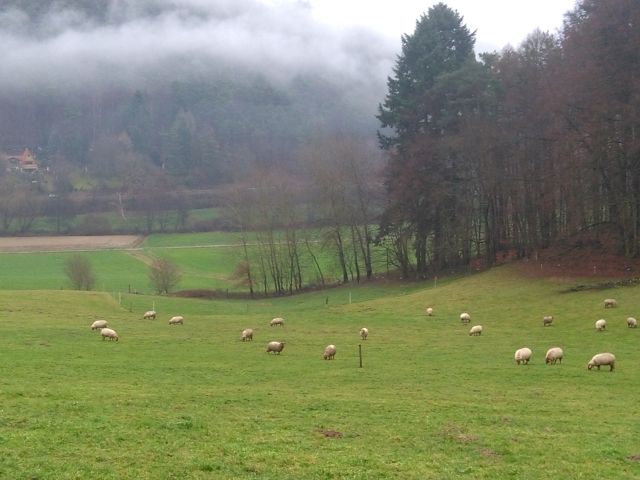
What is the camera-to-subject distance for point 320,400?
730 inches

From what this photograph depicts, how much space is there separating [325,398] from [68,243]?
10236 centimetres

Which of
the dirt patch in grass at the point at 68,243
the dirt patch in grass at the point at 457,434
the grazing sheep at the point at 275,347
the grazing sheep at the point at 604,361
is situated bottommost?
the grazing sheep at the point at 604,361

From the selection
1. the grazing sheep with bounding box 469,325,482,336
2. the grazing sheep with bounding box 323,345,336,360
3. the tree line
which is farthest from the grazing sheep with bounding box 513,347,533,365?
the tree line

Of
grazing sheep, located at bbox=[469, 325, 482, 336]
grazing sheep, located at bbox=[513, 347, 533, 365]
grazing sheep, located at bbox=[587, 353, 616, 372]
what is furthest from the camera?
grazing sheep, located at bbox=[469, 325, 482, 336]

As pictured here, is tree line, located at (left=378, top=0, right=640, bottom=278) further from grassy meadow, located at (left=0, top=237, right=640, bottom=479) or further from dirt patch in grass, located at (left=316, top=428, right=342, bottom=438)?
dirt patch in grass, located at (left=316, top=428, right=342, bottom=438)

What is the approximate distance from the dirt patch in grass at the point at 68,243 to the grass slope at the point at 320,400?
234 ft

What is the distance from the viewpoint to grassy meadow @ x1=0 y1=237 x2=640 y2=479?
12523 mm

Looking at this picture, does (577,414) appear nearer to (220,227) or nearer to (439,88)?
(439,88)

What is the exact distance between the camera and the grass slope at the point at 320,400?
12508 mm

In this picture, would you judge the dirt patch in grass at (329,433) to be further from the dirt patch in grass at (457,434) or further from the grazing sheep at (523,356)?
the grazing sheep at (523,356)

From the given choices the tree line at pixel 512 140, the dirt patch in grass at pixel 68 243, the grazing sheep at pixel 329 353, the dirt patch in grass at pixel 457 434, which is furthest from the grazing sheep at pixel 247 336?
the dirt patch in grass at pixel 68 243

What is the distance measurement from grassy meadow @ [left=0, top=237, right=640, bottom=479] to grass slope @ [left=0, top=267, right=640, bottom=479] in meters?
0.06

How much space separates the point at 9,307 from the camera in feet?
139

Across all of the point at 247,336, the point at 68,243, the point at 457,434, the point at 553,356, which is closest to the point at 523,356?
the point at 553,356
